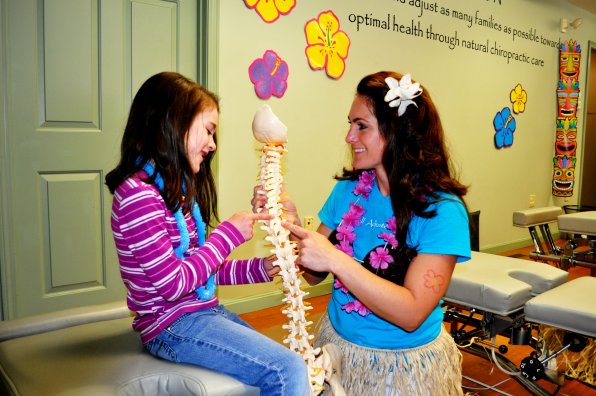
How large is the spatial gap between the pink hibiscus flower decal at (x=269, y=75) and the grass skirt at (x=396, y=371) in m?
2.13

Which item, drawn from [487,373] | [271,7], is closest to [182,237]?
[487,373]

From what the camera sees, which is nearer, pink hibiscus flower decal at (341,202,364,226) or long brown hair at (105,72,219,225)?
long brown hair at (105,72,219,225)

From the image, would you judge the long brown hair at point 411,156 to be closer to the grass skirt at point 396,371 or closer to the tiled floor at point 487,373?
the grass skirt at point 396,371

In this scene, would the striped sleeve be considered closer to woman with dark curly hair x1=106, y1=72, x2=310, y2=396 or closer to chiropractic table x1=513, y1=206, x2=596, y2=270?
woman with dark curly hair x1=106, y1=72, x2=310, y2=396

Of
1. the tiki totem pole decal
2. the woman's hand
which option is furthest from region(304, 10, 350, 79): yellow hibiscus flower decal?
the tiki totem pole decal

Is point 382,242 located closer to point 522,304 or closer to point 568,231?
point 522,304

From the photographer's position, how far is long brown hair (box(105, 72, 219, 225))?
1.24 meters

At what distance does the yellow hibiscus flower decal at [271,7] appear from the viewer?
3.12 meters

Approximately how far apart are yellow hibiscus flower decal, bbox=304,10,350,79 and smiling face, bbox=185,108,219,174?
2.27 metres

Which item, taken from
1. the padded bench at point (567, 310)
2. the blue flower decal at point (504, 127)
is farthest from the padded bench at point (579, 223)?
the blue flower decal at point (504, 127)

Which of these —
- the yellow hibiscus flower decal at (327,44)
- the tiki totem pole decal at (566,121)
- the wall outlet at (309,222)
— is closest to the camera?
the yellow hibiscus flower decal at (327,44)

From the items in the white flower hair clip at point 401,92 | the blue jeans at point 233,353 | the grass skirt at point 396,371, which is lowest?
the grass skirt at point 396,371

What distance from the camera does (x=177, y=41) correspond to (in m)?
2.88

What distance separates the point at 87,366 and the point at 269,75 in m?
2.45
